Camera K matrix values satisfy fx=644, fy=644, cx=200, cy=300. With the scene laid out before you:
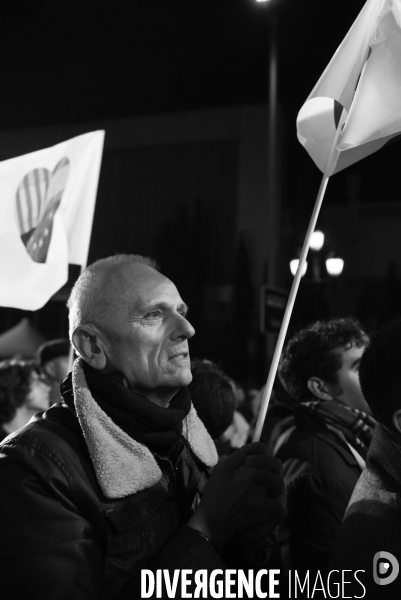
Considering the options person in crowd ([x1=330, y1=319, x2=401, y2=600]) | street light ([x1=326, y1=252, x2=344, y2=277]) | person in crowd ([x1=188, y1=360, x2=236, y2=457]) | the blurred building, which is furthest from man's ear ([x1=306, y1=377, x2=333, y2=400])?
the blurred building

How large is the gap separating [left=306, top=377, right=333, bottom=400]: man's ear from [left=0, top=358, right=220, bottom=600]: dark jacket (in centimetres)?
147

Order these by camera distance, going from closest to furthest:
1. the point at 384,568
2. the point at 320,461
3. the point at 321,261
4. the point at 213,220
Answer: the point at 384,568, the point at 320,461, the point at 321,261, the point at 213,220

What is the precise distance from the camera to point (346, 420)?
10.5ft

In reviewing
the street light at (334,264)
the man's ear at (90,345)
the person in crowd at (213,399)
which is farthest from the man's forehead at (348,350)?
the street light at (334,264)

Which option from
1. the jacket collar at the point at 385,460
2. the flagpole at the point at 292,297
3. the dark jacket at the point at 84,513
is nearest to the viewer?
the dark jacket at the point at 84,513

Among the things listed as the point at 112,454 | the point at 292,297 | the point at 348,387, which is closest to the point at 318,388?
the point at 348,387

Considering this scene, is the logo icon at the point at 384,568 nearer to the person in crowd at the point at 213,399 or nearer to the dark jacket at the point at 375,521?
the dark jacket at the point at 375,521

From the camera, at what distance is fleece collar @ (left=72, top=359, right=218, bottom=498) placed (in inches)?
77.2

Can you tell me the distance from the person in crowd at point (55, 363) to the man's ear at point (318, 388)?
8.83 feet

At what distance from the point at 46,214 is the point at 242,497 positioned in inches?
117

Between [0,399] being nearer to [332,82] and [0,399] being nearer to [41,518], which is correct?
[41,518]

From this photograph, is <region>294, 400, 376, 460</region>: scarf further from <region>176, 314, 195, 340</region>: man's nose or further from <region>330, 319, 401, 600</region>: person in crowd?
<region>176, 314, 195, 340</region>: man's nose

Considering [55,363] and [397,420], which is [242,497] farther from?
[55,363]

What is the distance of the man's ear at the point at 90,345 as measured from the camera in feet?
7.29
